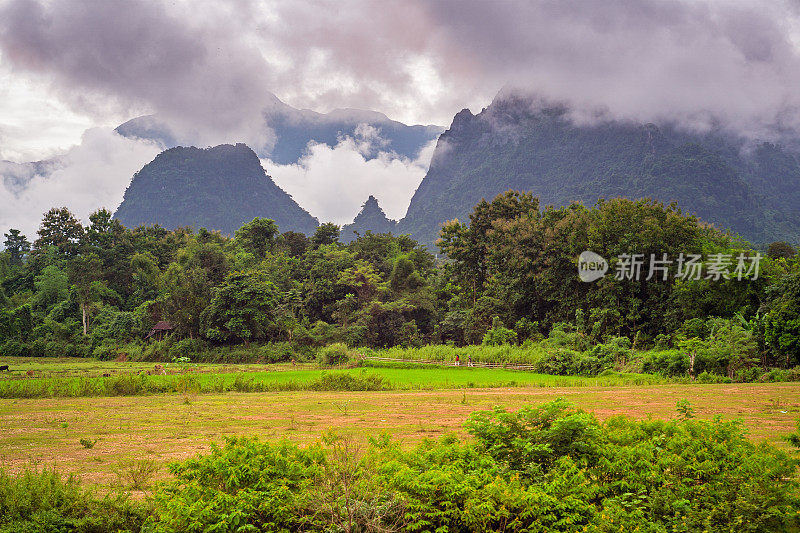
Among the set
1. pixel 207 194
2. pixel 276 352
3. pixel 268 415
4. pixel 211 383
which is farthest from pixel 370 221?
pixel 268 415

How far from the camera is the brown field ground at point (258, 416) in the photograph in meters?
11.4

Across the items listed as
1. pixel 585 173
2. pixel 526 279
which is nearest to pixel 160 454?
pixel 526 279

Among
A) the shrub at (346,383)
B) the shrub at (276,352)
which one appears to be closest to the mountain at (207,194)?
the shrub at (276,352)

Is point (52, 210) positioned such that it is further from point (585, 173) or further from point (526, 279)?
point (585, 173)

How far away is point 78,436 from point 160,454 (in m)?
3.86

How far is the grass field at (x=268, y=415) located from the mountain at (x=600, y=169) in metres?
72.4

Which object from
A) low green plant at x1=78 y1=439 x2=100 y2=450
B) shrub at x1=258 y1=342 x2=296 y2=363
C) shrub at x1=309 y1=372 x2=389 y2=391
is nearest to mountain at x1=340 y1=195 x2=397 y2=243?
shrub at x1=258 y1=342 x2=296 y2=363

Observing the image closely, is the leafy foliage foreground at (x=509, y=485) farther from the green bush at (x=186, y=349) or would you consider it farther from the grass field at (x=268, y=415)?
the green bush at (x=186, y=349)

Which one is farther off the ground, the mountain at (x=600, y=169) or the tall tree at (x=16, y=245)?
the mountain at (x=600, y=169)

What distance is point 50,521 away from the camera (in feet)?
20.9

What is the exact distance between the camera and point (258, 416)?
Answer: 54.1 ft

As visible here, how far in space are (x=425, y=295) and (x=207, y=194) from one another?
4641 inches

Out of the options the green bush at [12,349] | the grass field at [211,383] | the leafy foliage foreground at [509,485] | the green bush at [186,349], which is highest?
the leafy foliage foreground at [509,485]

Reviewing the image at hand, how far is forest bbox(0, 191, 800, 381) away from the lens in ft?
107
